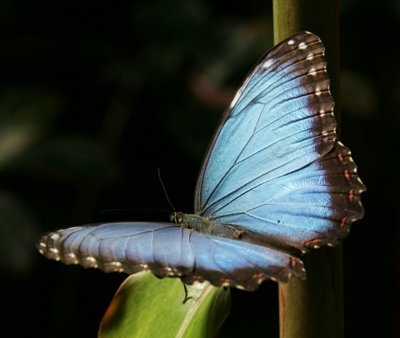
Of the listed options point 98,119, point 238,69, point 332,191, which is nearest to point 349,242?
point 238,69

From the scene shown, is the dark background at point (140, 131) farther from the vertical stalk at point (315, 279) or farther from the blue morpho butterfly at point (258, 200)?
the vertical stalk at point (315, 279)

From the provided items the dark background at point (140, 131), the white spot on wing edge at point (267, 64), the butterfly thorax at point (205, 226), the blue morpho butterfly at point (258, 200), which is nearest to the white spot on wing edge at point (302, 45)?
the blue morpho butterfly at point (258, 200)

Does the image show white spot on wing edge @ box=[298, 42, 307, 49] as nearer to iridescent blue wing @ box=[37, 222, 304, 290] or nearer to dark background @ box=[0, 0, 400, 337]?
iridescent blue wing @ box=[37, 222, 304, 290]

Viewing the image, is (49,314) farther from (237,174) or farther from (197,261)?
(197,261)

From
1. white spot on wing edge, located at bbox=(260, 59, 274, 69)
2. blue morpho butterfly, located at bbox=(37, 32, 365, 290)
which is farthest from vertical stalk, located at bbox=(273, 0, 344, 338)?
white spot on wing edge, located at bbox=(260, 59, 274, 69)

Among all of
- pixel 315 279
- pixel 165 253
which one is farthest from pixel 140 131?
pixel 315 279
